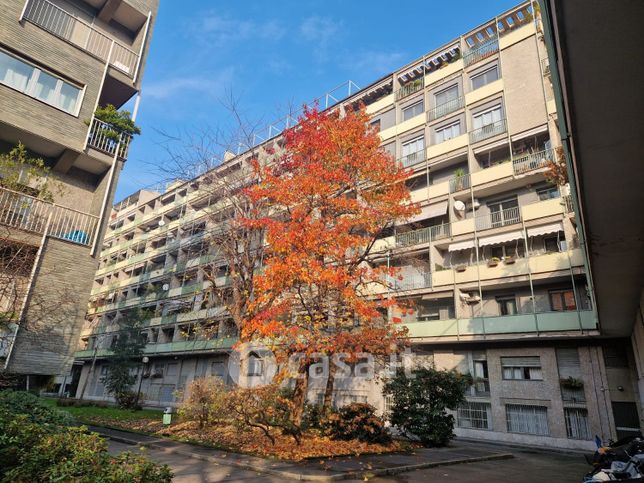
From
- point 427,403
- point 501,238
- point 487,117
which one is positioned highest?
point 487,117

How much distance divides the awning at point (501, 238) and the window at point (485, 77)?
38.1ft

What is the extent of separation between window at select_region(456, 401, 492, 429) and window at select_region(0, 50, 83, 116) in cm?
2307

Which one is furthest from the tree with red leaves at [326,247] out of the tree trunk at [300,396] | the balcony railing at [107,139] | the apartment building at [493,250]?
the balcony railing at [107,139]

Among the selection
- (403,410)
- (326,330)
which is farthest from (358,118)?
(403,410)

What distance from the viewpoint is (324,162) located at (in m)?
15.6

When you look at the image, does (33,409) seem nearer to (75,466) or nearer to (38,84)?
(75,466)

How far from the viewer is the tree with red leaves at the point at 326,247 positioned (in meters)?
13.3

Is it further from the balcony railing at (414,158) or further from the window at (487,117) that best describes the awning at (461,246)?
the window at (487,117)

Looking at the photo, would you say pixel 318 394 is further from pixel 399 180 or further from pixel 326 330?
pixel 399 180

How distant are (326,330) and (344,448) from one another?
12.8 feet

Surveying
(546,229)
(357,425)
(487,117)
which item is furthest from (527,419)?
(487,117)

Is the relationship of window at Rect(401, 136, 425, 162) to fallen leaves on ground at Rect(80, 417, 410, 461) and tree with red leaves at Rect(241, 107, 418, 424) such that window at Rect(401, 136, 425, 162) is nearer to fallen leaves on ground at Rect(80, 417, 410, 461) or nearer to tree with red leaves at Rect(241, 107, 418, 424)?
tree with red leaves at Rect(241, 107, 418, 424)

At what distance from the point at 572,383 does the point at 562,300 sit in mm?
4438

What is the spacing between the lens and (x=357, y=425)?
13461 millimetres
